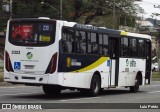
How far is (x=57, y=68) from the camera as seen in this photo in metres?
18.7

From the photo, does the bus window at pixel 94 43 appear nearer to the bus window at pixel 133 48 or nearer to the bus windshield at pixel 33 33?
the bus windshield at pixel 33 33

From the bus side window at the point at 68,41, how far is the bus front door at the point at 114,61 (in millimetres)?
3599

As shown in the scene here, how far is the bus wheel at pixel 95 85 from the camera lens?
20875 millimetres

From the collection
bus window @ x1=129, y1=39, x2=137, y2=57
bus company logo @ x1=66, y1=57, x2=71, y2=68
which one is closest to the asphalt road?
bus company logo @ x1=66, y1=57, x2=71, y2=68

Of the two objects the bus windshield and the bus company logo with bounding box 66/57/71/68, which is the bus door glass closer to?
the bus company logo with bounding box 66/57/71/68

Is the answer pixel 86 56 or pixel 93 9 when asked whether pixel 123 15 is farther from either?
pixel 86 56

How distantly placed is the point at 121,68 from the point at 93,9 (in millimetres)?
47152

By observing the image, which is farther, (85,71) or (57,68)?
(85,71)

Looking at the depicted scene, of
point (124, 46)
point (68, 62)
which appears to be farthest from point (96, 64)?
point (124, 46)

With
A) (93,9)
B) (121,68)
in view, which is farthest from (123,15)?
(121,68)

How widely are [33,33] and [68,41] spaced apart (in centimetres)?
137

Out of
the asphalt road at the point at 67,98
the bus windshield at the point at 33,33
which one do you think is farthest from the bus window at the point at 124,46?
the bus windshield at the point at 33,33

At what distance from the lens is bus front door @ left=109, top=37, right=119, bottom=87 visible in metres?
22.8

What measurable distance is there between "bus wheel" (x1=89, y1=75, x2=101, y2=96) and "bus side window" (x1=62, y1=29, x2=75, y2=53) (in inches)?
81.6
